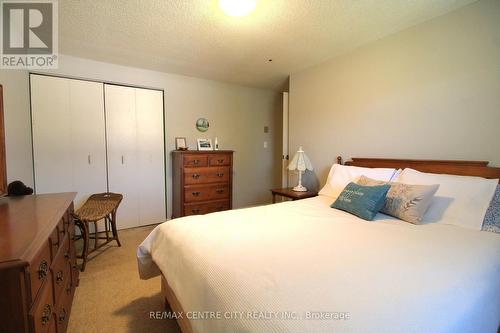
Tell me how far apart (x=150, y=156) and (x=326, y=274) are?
3.09 meters

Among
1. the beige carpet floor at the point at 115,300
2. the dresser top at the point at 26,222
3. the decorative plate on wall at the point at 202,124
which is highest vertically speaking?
the decorative plate on wall at the point at 202,124

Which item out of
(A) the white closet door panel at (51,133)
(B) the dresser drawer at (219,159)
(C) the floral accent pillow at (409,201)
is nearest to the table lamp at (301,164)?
(B) the dresser drawer at (219,159)

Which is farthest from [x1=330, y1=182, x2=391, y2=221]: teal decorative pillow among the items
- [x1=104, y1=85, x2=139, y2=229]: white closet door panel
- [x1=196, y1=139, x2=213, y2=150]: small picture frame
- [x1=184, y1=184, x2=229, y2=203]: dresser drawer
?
[x1=104, y1=85, x2=139, y2=229]: white closet door panel

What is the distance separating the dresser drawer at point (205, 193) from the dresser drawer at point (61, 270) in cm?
168

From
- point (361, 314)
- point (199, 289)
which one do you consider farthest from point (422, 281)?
point (199, 289)

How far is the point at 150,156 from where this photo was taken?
3.38 metres

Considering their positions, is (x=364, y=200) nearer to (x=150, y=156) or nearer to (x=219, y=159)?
(x=219, y=159)

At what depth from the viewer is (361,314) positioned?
0.70 m

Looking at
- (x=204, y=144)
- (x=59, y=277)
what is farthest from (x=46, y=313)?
(x=204, y=144)

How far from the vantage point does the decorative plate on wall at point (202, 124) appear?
3.76m

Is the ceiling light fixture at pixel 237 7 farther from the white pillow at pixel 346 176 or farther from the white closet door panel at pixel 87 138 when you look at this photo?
the white closet door panel at pixel 87 138

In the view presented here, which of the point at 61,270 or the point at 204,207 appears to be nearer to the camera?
the point at 61,270

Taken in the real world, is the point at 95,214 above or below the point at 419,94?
below

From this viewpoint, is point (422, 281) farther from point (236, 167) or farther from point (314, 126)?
point (236, 167)
